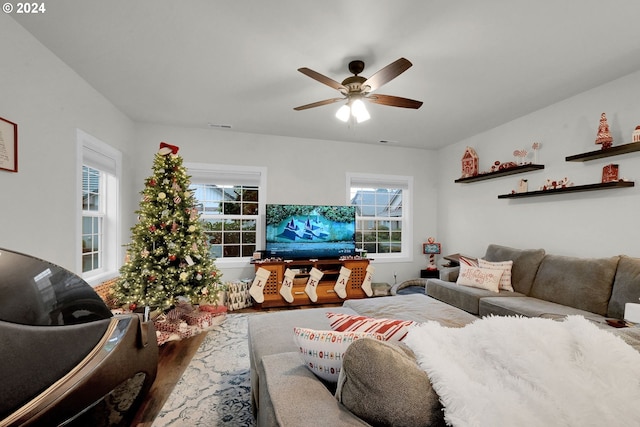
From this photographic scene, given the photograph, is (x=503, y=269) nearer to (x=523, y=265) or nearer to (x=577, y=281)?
(x=523, y=265)

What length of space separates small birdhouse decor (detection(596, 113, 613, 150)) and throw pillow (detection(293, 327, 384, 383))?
121 inches

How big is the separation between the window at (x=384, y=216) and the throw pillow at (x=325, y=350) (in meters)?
4.02

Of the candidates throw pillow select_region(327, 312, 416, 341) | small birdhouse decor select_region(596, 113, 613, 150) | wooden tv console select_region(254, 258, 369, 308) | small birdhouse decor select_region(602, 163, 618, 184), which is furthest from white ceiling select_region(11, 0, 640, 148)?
wooden tv console select_region(254, 258, 369, 308)

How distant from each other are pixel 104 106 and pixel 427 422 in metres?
3.83

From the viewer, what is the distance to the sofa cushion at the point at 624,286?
2.28 m

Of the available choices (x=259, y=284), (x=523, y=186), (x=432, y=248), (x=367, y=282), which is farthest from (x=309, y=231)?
(x=523, y=186)

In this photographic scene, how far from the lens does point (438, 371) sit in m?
0.78

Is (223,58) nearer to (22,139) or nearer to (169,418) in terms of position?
(22,139)

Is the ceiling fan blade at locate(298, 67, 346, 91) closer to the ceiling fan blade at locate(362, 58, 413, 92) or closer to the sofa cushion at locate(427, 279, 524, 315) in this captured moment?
the ceiling fan blade at locate(362, 58, 413, 92)

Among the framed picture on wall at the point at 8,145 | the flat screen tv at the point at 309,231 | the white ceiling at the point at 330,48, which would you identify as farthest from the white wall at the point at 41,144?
the flat screen tv at the point at 309,231

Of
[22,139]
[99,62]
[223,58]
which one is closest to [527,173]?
[223,58]

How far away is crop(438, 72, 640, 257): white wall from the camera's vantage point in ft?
8.74

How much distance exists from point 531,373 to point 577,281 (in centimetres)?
264

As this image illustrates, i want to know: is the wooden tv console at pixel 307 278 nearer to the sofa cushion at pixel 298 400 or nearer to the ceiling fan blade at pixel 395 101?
the ceiling fan blade at pixel 395 101
